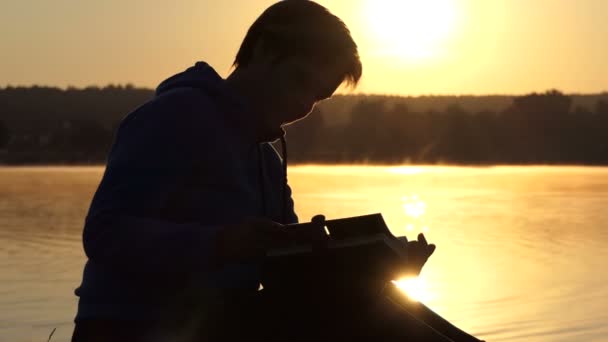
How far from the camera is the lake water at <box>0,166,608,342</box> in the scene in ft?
27.6

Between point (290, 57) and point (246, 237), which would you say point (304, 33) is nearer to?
point (290, 57)

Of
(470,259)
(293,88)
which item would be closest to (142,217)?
(293,88)

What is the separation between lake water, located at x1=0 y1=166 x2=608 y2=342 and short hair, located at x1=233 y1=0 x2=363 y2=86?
5.42m

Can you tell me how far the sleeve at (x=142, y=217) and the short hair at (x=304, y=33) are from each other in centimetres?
34

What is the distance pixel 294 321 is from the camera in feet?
7.79

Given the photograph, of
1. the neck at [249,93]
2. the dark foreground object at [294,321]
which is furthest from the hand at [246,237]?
the neck at [249,93]

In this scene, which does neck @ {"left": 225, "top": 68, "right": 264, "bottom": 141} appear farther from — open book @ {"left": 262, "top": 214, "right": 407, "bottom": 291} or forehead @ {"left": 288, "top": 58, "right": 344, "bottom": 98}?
open book @ {"left": 262, "top": 214, "right": 407, "bottom": 291}

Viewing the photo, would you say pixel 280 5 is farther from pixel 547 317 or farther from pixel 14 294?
pixel 14 294

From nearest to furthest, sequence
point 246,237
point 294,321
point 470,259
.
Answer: point 246,237 → point 294,321 → point 470,259

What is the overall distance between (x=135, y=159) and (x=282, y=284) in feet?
1.37

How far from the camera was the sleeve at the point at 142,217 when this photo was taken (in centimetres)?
212

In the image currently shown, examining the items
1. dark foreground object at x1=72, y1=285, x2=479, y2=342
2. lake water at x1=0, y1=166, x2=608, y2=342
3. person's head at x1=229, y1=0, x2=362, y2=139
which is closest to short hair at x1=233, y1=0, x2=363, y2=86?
person's head at x1=229, y1=0, x2=362, y2=139

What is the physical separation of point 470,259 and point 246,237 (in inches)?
428

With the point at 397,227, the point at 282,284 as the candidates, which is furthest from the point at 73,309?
the point at 397,227
